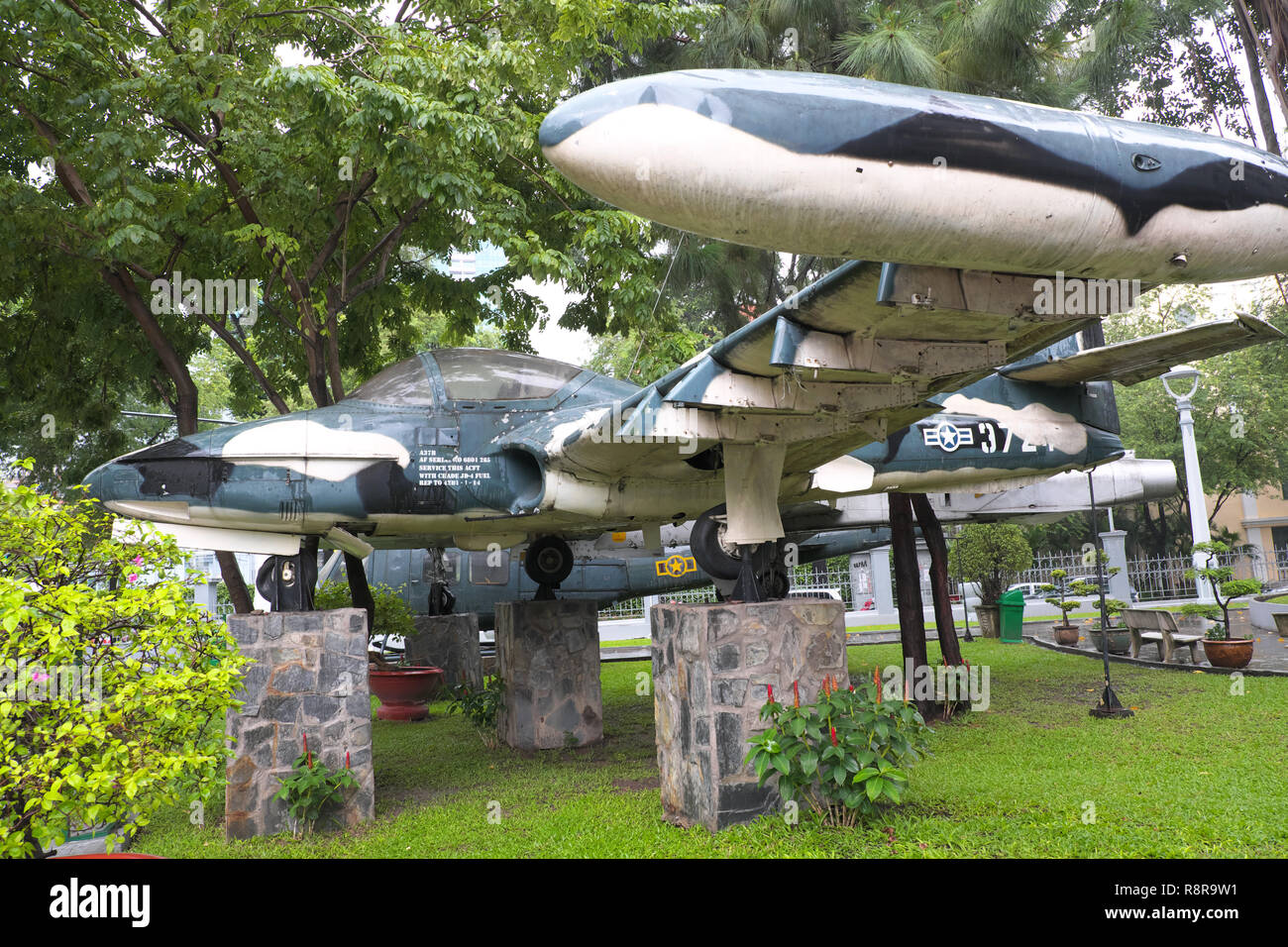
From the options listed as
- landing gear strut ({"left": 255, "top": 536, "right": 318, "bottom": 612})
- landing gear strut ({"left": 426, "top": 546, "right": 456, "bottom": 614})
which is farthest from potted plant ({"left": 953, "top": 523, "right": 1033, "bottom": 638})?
landing gear strut ({"left": 255, "top": 536, "right": 318, "bottom": 612})

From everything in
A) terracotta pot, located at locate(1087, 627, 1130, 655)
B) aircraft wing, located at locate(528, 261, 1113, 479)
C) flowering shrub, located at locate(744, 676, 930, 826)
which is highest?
aircraft wing, located at locate(528, 261, 1113, 479)

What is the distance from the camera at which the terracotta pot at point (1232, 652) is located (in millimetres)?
12102

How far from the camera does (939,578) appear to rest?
1026 centimetres

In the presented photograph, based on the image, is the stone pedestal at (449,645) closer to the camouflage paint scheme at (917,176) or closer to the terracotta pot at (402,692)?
the terracotta pot at (402,692)

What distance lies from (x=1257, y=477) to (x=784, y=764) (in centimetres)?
3591

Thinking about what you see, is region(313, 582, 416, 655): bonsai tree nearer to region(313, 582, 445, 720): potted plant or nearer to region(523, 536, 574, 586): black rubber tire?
region(313, 582, 445, 720): potted plant

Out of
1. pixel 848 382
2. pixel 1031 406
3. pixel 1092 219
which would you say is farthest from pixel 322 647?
pixel 1031 406

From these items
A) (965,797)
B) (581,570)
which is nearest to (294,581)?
(965,797)

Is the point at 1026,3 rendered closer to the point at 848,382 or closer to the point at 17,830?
the point at 848,382

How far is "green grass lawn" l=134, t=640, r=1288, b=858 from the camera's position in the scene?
564 centimetres

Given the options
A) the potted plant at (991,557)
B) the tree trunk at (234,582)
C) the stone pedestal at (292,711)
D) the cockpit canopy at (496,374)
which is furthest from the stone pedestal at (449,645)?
the potted plant at (991,557)

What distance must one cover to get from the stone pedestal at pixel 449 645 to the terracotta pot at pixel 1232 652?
11029 mm

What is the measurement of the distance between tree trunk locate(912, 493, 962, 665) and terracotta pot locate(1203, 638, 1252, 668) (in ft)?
14.1

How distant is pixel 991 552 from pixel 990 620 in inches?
79.1
